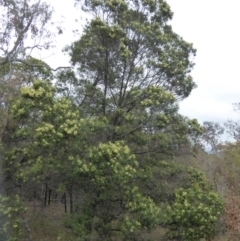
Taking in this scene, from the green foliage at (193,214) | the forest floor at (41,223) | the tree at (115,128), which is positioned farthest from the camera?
the forest floor at (41,223)

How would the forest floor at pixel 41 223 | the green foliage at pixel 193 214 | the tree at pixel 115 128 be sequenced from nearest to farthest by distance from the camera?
the tree at pixel 115 128 < the green foliage at pixel 193 214 < the forest floor at pixel 41 223

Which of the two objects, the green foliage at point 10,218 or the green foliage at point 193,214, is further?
the green foliage at point 193,214

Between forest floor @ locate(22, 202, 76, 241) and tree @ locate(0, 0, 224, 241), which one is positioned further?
forest floor @ locate(22, 202, 76, 241)

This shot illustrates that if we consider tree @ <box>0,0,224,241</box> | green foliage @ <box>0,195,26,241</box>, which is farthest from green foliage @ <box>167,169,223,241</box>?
green foliage @ <box>0,195,26,241</box>

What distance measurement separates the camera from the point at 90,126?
10.8m

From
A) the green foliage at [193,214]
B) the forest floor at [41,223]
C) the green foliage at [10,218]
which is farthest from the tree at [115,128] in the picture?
the forest floor at [41,223]

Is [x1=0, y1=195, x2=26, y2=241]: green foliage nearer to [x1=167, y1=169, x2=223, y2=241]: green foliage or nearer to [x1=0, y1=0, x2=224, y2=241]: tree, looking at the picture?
[x1=0, y1=0, x2=224, y2=241]: tree

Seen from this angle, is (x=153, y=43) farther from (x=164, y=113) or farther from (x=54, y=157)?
(x=54, y=157)

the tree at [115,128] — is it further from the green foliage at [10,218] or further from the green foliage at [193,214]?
the green foliage at [10,218]

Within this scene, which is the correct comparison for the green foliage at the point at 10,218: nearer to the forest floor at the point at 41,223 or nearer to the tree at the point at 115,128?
the tree at the point at 115,128

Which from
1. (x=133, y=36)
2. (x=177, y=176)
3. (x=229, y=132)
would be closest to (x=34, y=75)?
(x=133, y=36)

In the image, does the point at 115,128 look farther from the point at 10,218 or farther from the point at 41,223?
the point at 41,223

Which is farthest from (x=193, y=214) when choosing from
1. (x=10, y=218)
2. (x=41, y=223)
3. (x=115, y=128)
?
(x=41, y=223)

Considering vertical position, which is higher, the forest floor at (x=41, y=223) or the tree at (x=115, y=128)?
the tree at (x=115, y=128)
